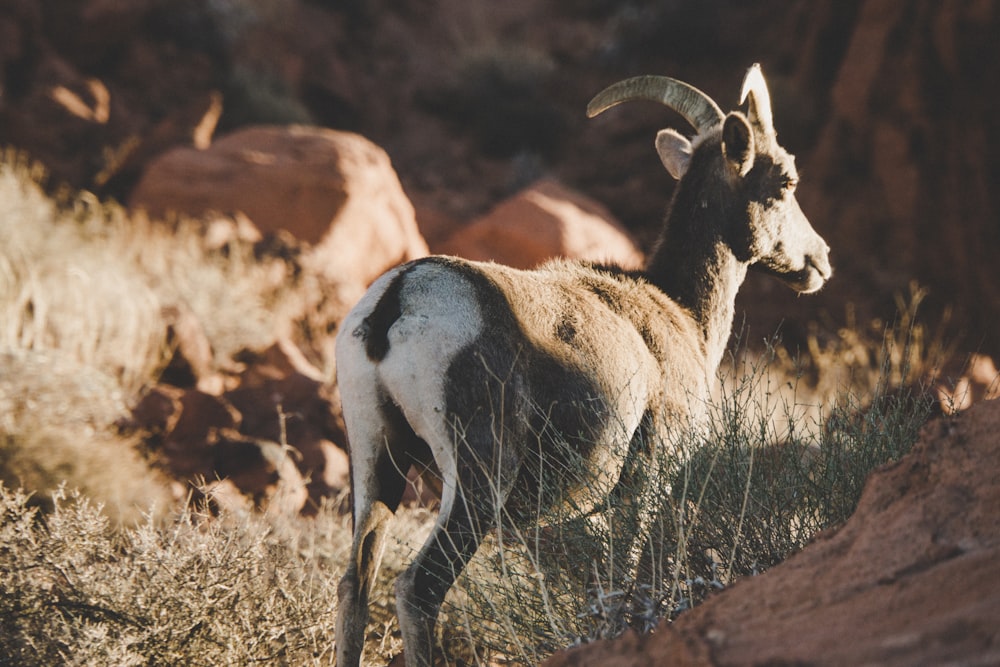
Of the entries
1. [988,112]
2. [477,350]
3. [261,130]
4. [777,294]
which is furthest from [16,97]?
[988,112]

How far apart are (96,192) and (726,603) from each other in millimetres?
11372

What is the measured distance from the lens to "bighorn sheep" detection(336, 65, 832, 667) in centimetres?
364

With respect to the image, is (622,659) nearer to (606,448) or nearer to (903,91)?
(606,448)

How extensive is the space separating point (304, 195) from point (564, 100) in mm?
9564

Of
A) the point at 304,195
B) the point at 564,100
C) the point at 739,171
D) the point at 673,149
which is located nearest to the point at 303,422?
the point at 673,149

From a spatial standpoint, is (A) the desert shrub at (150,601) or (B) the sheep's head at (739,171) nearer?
(A) the desert shrub at (150,601)

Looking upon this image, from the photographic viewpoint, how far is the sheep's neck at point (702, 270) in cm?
530

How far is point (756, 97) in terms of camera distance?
5.08 meters

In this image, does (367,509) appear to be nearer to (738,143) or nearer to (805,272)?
(738,143)

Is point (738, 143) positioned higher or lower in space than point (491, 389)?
higher

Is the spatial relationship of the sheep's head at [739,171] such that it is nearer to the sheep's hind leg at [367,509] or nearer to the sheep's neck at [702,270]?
the sheep's neck at [702,270]

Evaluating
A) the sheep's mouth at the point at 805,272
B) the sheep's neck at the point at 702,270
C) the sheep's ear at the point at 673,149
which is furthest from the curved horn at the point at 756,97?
the sheep's mouth at the point at 805,272

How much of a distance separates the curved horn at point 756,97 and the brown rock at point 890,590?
2471 millimetres

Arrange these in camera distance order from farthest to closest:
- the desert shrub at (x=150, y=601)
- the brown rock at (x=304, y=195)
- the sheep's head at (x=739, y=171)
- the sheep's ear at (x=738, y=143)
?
the brown rock at (x=304, y=195)
the sheep's head at (x=739, y=171)
the sheep's ear at (x=738, y=143)
the desert shrub at (x=150, y=601)
